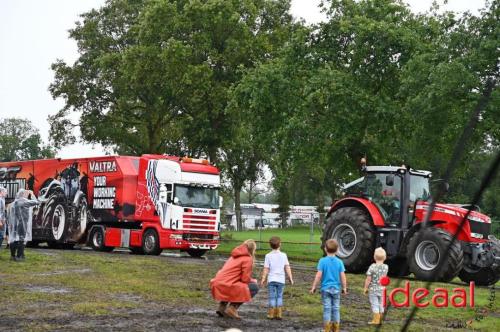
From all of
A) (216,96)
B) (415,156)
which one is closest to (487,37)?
(415,156)

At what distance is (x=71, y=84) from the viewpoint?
44.8 m

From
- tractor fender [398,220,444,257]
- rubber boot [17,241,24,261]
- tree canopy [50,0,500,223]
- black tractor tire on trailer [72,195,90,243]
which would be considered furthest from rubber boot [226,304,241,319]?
black tractor tire on trailer [72,195,90,243]

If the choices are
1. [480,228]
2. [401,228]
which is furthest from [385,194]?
[480,228]

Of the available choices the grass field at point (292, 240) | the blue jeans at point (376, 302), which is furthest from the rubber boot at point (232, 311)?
the grass field at point (292, 240)

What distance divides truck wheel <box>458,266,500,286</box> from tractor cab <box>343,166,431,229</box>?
1829mm

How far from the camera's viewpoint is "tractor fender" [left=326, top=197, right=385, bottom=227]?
1961 centimetres

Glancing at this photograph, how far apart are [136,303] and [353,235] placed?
326 inches

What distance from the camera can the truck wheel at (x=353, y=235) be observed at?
760 inches

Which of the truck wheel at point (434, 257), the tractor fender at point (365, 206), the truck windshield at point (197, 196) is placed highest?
the truck windshield at point (197, 196)

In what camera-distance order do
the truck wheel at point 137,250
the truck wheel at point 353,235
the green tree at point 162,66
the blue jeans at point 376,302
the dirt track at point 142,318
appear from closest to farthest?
1. the dirt track at point 142,318
2. the blue jeans at point 376,302
3. the truck wheel at point 353,235
4. the truck wheel at point 137,250
5. the green tree at point 162,66

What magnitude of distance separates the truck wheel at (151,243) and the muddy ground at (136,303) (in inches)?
288

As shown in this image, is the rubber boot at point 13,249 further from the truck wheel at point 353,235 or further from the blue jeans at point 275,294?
the blue jeans at point 275,294

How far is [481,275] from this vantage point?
18562 mm

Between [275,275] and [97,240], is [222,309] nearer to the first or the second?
[275,275]
